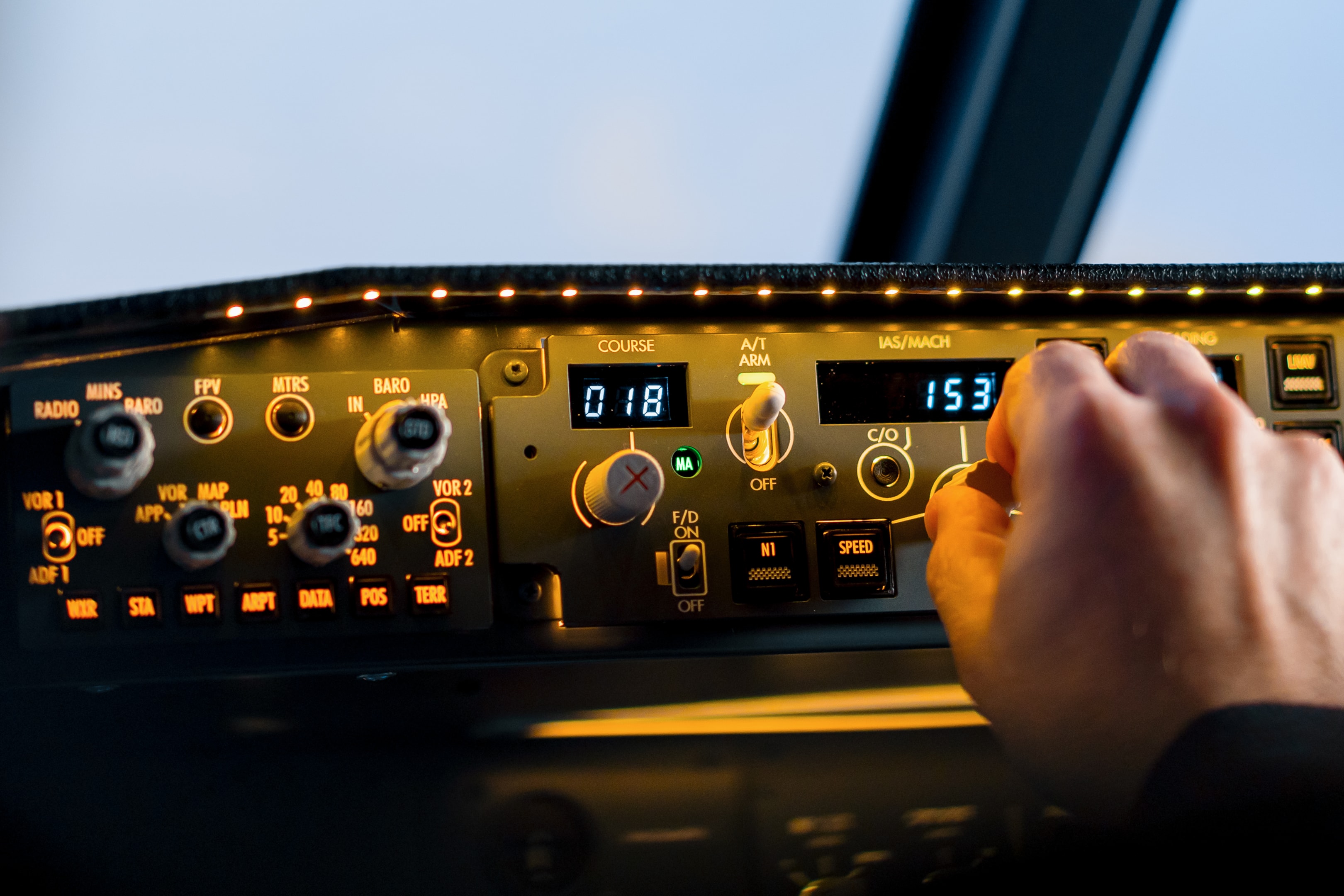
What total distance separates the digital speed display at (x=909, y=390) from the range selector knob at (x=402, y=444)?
1.30ft

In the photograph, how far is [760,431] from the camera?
36.2 inches

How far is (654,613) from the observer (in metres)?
0.90

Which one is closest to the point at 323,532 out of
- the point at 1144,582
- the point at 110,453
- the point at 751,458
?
the point at 110,453

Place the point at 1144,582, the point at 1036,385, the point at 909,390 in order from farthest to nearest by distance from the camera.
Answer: the point at 909,390 < the point at 1036,385 < the point at 1144,582

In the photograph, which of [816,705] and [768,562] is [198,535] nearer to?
[768,562]

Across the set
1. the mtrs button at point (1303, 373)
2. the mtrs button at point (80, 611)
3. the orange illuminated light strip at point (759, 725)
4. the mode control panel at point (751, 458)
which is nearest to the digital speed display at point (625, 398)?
the mode control panel at point (751, 458)

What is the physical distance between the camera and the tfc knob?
0.78 meters

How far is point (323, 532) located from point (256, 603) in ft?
0.30

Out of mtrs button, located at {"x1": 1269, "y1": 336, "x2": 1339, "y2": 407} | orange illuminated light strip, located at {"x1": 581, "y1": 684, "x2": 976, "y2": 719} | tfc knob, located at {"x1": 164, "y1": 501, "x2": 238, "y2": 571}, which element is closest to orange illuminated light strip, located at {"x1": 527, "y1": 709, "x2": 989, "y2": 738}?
orange illuminated light strip, located at {"x1": 581, "y1": 684, "x2": 976, "y2": 719}

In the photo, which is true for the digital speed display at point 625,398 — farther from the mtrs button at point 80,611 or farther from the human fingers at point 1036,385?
the mtrs button at point 80,611

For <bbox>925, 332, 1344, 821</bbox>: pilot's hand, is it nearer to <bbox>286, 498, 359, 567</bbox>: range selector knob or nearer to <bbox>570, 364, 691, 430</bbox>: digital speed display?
<bbox>570, 364, 691, 430</bbox>: digital speed display

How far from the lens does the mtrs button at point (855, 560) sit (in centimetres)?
93

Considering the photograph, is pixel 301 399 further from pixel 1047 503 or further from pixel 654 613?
pixel 1047 503

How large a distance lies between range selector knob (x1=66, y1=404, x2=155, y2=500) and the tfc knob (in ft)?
0.17
